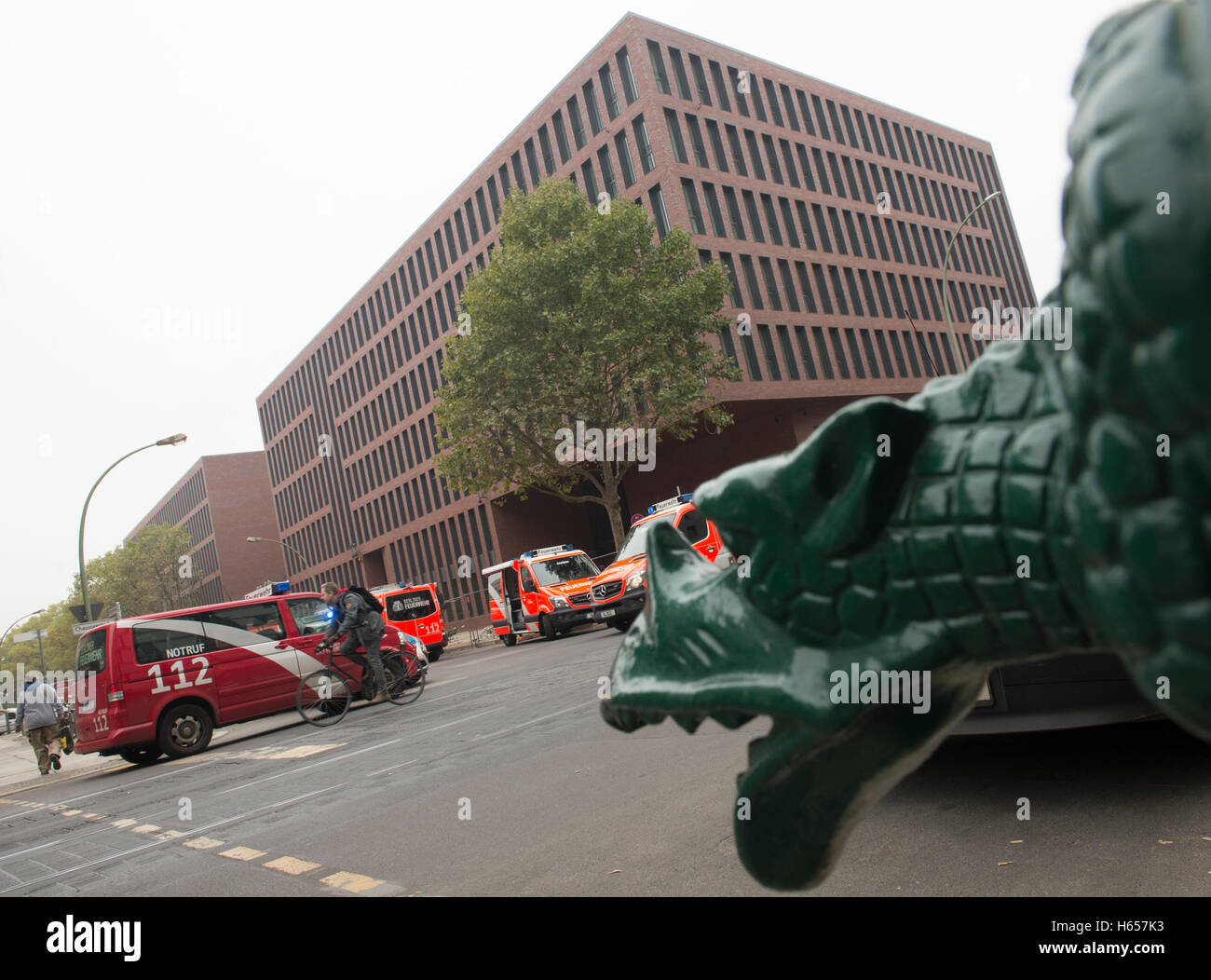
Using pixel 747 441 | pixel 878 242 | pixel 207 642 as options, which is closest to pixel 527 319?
pixel 747 441

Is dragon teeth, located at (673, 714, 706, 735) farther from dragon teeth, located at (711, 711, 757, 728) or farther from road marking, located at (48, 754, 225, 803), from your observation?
road marking, located at (48, 754, 225, 803)

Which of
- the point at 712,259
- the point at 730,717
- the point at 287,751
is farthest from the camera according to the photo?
the point at 712,259

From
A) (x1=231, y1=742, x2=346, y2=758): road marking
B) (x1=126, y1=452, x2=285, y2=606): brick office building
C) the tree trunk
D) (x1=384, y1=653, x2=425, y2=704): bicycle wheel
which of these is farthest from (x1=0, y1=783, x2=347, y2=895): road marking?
(x1=126, y1=452, x2=285, y2=606): brick office building

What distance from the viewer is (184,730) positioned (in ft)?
43.4

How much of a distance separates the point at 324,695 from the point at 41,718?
6.40 meters

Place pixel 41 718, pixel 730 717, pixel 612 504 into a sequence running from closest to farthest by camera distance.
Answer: pixel 730 717, pixel 41 718, pixel 612 504

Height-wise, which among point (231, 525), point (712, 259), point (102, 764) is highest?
point (231, 525)

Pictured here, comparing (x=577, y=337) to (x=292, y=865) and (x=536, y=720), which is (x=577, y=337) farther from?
(x=292, y=865)

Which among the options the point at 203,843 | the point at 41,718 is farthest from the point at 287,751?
the point at 41,718

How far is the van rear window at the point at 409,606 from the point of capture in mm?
27453

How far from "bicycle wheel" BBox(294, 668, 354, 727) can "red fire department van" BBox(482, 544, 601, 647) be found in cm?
1031

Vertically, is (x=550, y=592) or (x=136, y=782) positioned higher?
(x=550, y=592)

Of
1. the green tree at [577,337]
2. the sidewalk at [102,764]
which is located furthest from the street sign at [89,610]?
the green tree at [577,337]
